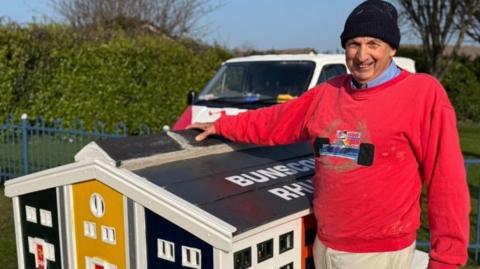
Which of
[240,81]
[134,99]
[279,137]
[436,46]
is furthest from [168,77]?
[279,137]

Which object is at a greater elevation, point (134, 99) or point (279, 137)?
point (279, 137)

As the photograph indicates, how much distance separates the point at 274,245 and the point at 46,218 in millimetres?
1028

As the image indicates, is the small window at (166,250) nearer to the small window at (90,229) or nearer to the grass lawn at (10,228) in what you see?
the small window at (90,229)

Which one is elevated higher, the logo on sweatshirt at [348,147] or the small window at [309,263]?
the logo on sweatshirt at [348,147]

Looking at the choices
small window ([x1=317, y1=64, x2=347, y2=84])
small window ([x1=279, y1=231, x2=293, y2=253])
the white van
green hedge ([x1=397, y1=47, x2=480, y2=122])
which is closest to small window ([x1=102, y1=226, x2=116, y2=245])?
small window ([x1=279, y1=231, x2=293, y2=253])

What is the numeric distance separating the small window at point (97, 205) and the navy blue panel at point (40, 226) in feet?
0.73

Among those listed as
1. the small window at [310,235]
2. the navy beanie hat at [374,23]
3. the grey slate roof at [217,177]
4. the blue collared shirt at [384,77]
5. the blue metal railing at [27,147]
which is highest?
the navy beanie hat at [374,23]

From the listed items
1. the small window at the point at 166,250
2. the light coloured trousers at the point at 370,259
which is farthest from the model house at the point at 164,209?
the light coloured trousers at the point at 370,259

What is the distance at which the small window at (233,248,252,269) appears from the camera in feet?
6.30

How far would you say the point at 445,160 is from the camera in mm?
1873

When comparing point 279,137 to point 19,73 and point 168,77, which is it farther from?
point 168,77

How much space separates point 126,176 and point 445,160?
1161mm

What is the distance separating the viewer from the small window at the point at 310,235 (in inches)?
91.7

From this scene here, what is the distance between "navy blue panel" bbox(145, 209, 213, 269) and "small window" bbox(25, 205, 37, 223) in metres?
0.67
